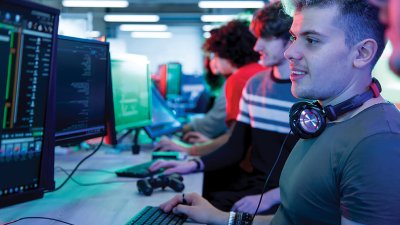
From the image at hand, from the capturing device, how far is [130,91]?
2332 mm

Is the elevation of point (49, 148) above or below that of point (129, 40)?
below

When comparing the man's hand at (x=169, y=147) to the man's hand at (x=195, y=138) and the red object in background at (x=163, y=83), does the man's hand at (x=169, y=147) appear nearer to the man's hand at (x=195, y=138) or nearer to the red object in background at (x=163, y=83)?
the man's hand at (x=195, y=138)

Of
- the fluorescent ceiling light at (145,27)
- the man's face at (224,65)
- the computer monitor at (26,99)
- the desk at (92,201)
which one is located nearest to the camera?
the computer monitor at (26,99)

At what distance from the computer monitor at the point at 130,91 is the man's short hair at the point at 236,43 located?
0.78 metres

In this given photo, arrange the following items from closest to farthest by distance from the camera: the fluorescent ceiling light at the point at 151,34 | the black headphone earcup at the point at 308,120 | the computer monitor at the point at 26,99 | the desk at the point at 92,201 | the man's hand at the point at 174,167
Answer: the computer monitor at the point at 26,99, the black headphone earcup at the point at 308,120, the desk at the point at 92,201, the man's hand at the point at 174,167, the fluorescent ceiling light at the point at 151,34

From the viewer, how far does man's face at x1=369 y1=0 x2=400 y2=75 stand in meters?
0.35

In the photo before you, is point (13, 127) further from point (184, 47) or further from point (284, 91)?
point (184, 47)

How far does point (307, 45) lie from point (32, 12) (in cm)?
69

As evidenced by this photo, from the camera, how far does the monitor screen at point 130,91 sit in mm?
2166

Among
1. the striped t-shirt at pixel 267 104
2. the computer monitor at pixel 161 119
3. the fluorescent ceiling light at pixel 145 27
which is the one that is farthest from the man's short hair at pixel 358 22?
the fluorescent ceiling light at pixel 145 27

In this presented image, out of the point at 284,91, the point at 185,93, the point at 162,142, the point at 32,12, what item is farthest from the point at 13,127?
the point at 185,93

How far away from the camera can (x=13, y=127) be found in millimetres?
1081

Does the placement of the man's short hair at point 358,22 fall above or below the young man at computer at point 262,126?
above

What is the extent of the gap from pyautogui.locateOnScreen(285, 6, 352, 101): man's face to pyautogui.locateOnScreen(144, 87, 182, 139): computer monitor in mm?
1642
